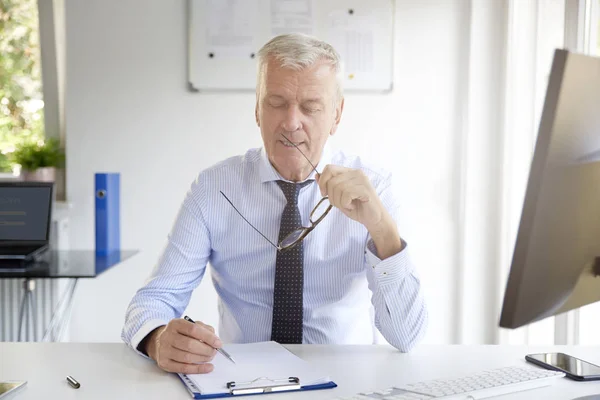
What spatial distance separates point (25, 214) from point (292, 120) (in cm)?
157

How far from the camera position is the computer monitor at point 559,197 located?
0.86 m

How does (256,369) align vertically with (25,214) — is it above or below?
below

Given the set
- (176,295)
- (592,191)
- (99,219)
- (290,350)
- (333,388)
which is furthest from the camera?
(99,219)

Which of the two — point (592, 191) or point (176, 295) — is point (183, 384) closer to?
point (176, 295)

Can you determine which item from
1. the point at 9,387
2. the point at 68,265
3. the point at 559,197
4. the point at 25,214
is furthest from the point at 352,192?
the point at 25,214

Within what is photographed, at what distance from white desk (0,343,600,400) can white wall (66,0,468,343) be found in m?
1.77

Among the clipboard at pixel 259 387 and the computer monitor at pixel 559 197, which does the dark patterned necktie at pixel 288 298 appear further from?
the computer monitor at pixel 559 197

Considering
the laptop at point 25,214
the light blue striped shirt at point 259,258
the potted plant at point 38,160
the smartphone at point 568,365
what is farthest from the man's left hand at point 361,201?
the potted plant at point 38,160

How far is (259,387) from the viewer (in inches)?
44.5

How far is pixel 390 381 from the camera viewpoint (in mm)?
1202

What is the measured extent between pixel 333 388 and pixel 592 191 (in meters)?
0.53

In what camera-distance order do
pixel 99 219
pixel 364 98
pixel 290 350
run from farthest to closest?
Result: pixel 364 98
pixel 99 219
pixel 290 350

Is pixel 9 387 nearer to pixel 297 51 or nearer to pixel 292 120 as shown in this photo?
pixel 292 120

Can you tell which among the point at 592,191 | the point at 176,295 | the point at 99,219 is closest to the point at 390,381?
the point at 592,191
